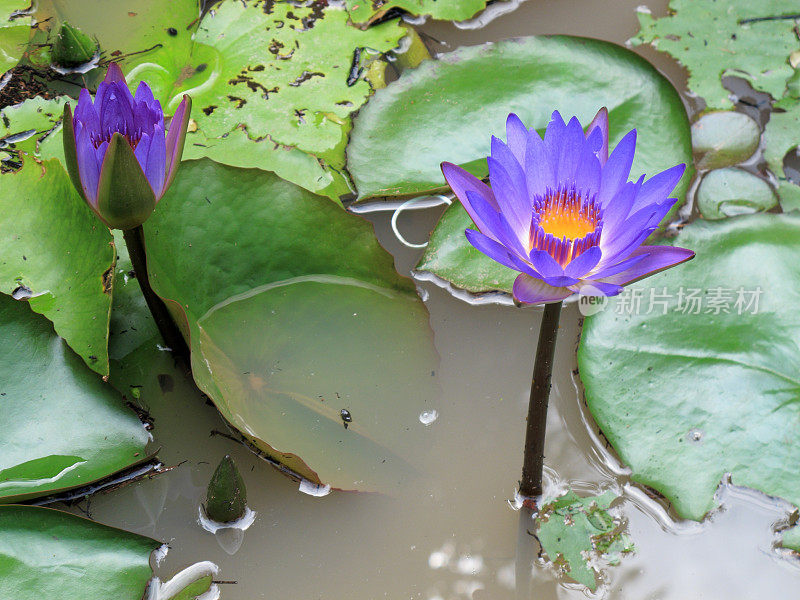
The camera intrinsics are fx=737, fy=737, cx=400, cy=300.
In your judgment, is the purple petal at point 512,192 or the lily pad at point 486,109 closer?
the purple petal at point 512,192

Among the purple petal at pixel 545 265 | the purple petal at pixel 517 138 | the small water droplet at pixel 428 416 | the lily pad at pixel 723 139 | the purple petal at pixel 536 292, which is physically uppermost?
the purple petal at pixel 517 138

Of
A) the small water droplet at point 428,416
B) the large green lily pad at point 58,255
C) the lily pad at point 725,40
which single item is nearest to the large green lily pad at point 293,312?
the small water droplet at point 428,416

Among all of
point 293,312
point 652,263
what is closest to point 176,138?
point 293,312

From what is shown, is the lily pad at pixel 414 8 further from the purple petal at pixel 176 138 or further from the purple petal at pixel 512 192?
the purple petal at pixel 512 192

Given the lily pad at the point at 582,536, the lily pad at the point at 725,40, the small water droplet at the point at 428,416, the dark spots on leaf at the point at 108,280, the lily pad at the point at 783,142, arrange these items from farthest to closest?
1. the lily pad at the point at 725,40
2. the lily pad at the point at 783,142
3. the small water droplet at the point at 428,416
4. the dark spots on leaf at the point at 108,280
5. the lily pad at the point at 582,536

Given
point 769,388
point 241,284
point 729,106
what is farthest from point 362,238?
point 729,106

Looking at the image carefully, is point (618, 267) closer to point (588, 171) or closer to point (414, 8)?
point (588, 171)

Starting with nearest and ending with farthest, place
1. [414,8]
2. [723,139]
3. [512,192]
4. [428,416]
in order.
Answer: [512,192], [428,416], [723,139], [414,8]
